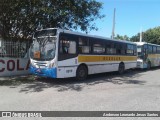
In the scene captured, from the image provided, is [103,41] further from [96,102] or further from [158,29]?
[158,29]

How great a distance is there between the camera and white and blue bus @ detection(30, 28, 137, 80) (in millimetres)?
12789

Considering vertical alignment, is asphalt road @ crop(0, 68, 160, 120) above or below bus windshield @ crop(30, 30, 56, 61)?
below

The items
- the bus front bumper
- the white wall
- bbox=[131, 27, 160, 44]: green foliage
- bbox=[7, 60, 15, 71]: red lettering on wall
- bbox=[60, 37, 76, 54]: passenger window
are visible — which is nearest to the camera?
the bus front bumper

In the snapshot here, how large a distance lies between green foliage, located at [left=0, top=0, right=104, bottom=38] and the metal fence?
0.72 meters

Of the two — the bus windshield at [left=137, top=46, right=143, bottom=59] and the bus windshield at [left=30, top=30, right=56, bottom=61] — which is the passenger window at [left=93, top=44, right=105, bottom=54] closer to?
the bus windshield at [left=30, top=30, right=56, bottom=61]

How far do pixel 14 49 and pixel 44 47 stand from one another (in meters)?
4.00

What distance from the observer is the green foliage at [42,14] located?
14.9 m

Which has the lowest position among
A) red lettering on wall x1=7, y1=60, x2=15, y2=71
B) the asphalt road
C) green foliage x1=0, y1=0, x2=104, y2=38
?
the asphalt road

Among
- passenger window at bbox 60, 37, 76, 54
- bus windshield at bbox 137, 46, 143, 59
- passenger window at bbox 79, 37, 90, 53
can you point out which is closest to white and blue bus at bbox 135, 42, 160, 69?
bus windshield at bbox 137, 46, 143, 59

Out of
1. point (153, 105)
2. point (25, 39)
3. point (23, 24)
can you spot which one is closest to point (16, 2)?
point (23, 24)

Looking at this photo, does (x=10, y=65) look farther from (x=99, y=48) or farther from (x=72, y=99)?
(x=72, y=99)

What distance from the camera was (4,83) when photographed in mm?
12922

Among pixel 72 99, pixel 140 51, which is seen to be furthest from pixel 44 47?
pixel 140 51

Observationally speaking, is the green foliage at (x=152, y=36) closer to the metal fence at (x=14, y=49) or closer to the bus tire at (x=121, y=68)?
the bus tire at (x=121, y=68)
